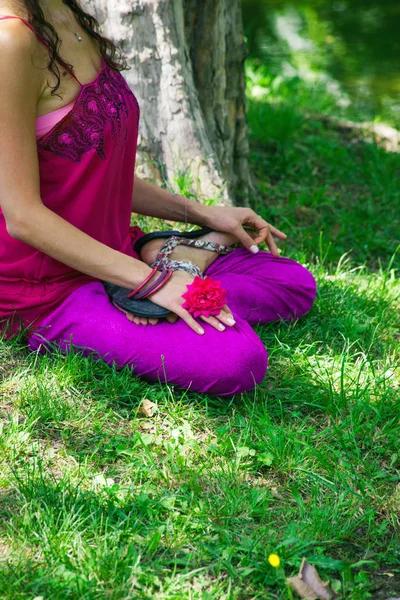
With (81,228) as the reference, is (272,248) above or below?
below

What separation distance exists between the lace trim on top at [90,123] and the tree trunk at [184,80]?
95 cm

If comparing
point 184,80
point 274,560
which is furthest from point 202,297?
point 184,80

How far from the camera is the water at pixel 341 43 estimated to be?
24.3 ft

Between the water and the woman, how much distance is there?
4.25 metres

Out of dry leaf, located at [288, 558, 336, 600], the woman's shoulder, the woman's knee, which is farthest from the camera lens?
the woman's knee

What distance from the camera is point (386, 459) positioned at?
234 centimetres

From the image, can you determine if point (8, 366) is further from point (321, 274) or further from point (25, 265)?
point (321, 274)

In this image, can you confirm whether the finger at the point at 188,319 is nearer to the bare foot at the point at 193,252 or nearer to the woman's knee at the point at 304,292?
the bare foot at the point at 193,252

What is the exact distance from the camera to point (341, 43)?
9.12 meters

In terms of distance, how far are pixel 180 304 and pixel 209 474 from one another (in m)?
0.54

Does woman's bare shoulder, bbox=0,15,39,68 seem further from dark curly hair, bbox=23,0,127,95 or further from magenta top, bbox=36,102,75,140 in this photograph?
magenta top, bbox=36,102,75,140

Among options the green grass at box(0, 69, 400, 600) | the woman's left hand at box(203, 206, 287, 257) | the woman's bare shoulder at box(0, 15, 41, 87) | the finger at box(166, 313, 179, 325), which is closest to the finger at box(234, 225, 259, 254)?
the woman's left hand at box(203, 206, 287, 257)

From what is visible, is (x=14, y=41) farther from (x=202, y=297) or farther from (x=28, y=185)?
(x=202, y=297)

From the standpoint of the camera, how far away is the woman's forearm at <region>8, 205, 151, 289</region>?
2281mm
